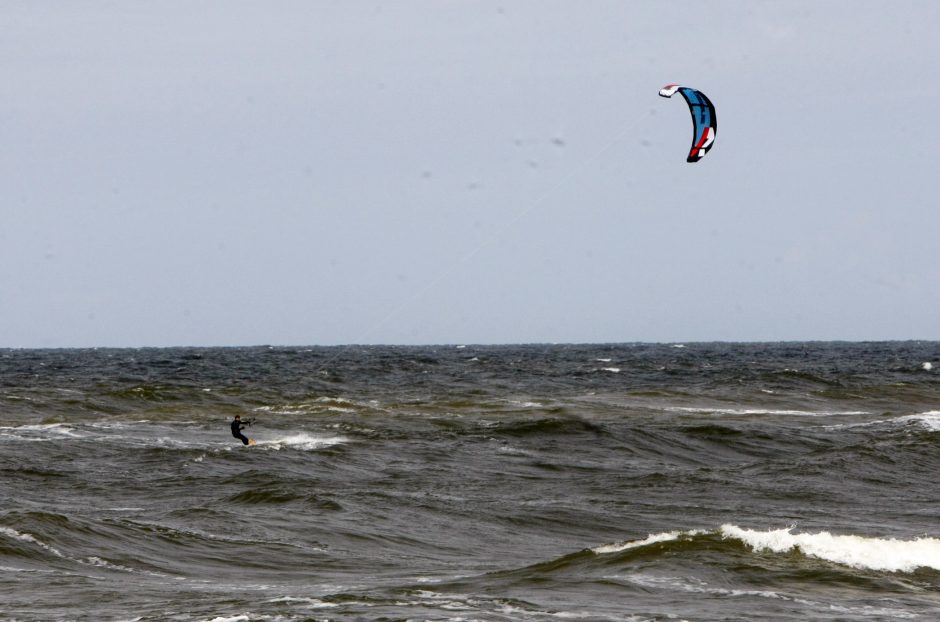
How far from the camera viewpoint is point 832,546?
14391 mm

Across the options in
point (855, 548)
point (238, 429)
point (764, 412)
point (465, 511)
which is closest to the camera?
point (855, 548)

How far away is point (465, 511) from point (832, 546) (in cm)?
579

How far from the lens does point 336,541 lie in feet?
51.2

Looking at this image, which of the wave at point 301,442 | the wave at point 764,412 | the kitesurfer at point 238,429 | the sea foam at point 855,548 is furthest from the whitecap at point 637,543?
the wave at point 764,412

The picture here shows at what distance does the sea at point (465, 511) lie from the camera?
11.8 metres

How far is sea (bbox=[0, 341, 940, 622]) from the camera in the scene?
11.8 m

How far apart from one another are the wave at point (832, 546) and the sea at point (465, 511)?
0.13ft

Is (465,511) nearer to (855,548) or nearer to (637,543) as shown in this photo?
(637,543)

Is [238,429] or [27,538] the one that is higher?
[238,429]

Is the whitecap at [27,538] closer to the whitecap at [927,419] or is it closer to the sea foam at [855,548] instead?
the sea foam at [855,548]

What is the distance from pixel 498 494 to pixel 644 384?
32675 mm

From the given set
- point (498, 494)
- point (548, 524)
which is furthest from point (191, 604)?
point (498, 494)

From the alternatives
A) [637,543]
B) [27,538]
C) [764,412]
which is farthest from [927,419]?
[27,538]

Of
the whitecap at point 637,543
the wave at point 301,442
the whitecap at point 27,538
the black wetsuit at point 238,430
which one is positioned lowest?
the whitecap at point 27,538
